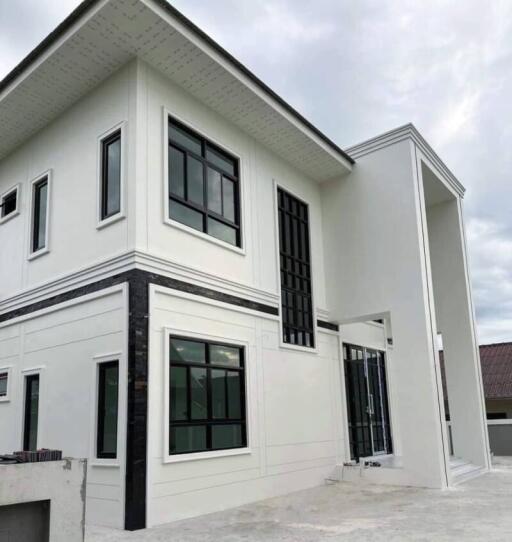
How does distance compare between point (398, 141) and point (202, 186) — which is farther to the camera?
point (398, 141)

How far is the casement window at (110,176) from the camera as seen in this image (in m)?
7.72

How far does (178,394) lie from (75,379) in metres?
1.41

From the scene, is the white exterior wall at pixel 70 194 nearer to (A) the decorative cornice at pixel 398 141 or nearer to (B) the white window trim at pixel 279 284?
(B) the white window trim at pixel 279 284

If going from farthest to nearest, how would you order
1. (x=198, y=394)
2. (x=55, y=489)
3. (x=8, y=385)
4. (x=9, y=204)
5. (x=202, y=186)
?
(x=9, y=204), (x=8, y=385), (x=202, y=186), (x=198, y=394), (x=55, y=489)

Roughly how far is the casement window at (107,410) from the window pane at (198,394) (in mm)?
1027

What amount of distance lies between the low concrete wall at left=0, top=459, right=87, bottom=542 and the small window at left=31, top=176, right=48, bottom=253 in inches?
212

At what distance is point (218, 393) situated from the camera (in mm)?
7961

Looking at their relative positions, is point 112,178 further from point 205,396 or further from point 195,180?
point 205,396

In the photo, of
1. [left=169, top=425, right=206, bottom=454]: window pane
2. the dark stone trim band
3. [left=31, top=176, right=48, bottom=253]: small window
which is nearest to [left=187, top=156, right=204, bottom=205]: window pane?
[left=31, top=176, right=48, bottom=253]: small window

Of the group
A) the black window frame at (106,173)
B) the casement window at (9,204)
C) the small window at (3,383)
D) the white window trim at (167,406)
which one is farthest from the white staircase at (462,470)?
the casement window at (9,204)

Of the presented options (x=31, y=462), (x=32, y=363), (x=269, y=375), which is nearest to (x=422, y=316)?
(x=269, y=375)

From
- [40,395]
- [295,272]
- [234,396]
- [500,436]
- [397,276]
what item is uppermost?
[295,272]

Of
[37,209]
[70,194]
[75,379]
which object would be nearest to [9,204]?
[37,209]

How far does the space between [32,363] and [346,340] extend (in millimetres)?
5921
